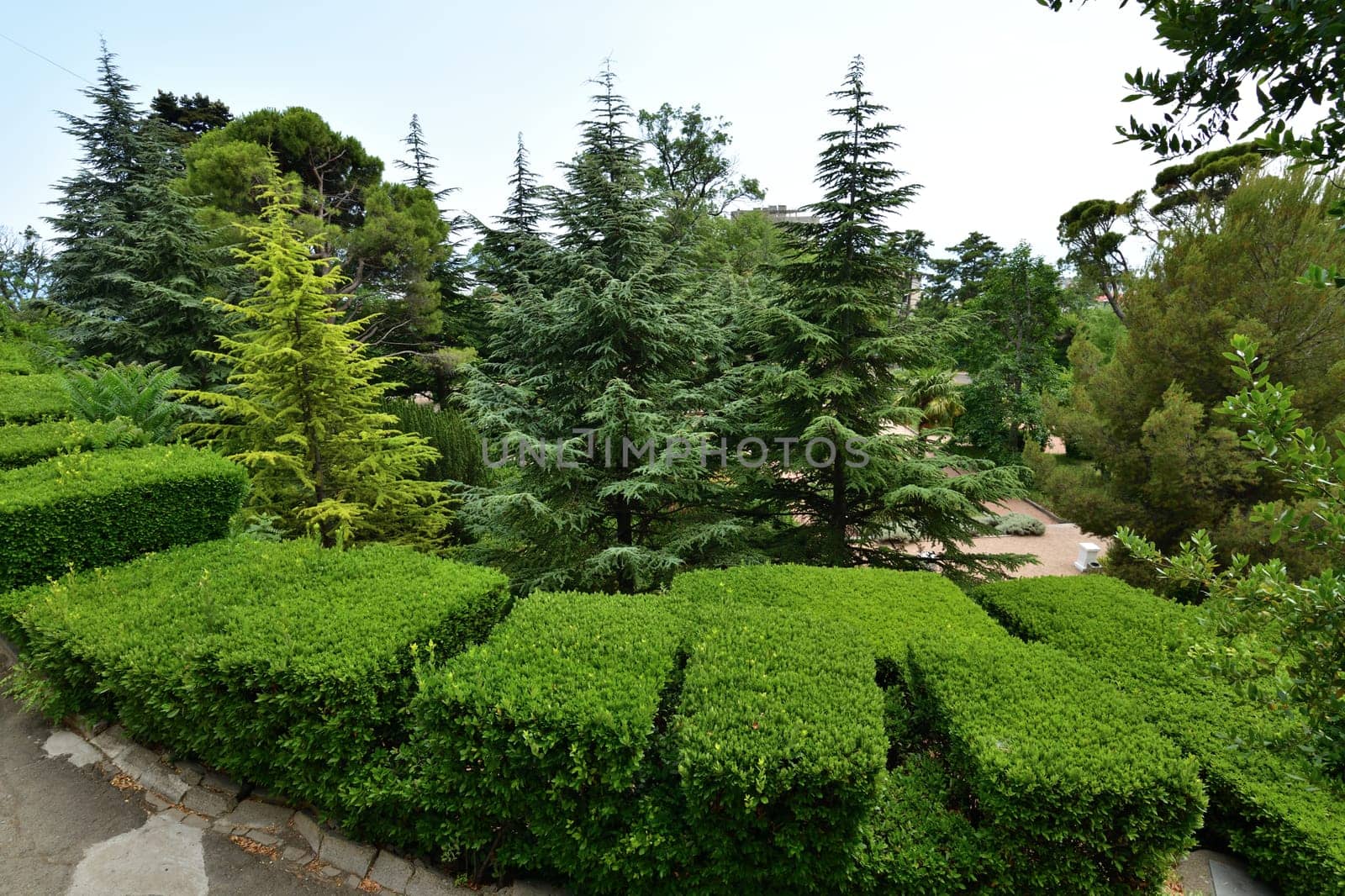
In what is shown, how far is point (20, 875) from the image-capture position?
271cm

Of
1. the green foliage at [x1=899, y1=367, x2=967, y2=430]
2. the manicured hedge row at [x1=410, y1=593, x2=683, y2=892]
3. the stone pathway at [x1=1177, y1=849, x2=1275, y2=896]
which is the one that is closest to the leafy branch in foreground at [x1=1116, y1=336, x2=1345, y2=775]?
the stone pathway at [x1=1177, y1=849, x2=1275, y2=896]

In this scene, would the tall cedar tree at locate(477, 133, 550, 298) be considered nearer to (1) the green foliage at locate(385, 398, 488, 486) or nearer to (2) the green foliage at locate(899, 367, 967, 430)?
(1) the green foliage at locate(385, 398, 488, 486)

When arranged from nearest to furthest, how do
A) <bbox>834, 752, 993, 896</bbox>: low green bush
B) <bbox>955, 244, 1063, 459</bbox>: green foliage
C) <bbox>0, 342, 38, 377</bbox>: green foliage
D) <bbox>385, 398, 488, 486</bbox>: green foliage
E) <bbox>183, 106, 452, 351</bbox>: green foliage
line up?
<bbox>834, 752, 993, 896</bbox>: low green bush
<bbox>385, 398, 488, 486</bbox>: green foliage
<bbox>0, 342, 38, 377</bbox>: green foliage
<bbox>183, 106, 452, 351</bbox>: green foliage
<bbox>955, 244, 1063, 459</bbox>: green foliage

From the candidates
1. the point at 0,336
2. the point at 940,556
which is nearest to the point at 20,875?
the point at 940,556

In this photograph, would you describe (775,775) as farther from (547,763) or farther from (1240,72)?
(1240,72)

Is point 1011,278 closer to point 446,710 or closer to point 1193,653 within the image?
point 1193,653

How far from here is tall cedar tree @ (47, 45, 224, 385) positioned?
1067 centimetres

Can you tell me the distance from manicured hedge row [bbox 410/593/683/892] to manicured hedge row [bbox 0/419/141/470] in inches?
202

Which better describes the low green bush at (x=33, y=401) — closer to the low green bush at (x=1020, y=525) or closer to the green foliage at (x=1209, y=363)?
the green foliage at (x=1209, y=363)

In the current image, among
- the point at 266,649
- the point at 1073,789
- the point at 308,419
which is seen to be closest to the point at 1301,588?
the point at 1073,789

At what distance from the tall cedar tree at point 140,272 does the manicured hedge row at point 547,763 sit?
8934 mm

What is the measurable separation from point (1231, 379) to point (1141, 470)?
1.37 m

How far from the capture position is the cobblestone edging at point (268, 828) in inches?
114

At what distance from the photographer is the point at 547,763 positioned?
8.64 ft
